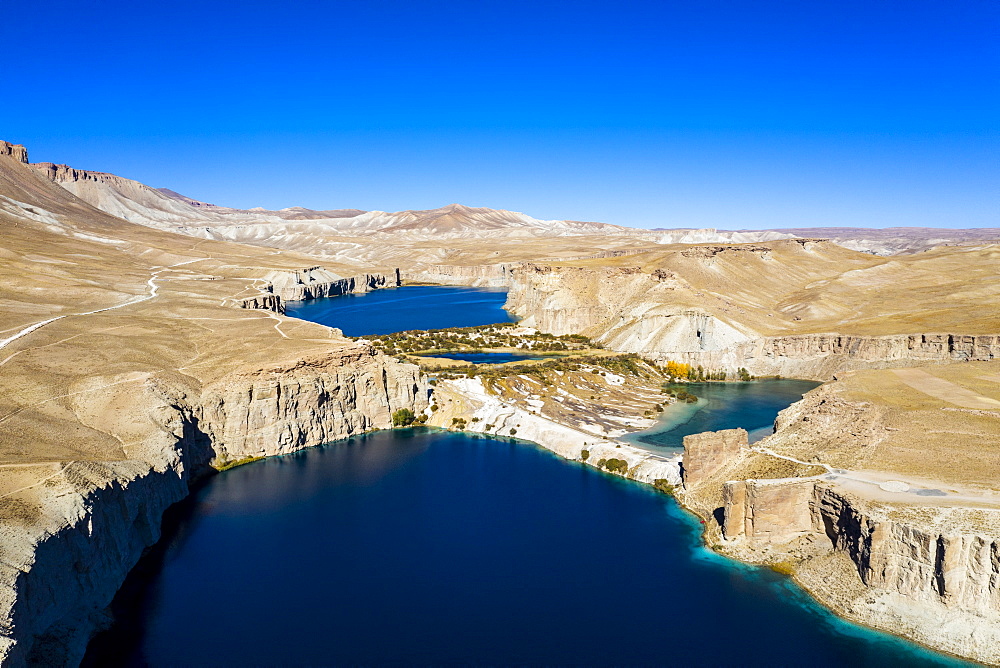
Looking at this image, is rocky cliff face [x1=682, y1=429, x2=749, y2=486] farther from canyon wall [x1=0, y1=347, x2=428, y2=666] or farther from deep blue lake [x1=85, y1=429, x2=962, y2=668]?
canyon wall [x1=0, y1=347, x2=428, y2=666]

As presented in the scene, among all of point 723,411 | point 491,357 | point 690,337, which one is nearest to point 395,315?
point 491,357

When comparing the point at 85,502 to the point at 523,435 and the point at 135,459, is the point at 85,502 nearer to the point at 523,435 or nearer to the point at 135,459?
the point at 135,459

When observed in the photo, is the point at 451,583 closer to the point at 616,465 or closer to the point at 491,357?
the point at 616,465

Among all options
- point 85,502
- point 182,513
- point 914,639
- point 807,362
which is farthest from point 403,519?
point 807,362

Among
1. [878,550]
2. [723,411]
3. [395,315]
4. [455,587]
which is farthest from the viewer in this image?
[395,315]

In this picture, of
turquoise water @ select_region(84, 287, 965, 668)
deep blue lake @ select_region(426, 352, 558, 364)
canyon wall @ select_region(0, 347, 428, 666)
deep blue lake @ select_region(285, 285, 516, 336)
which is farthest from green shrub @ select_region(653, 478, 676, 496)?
deep blue lake @ select_region(285, 285, 516, 336)
